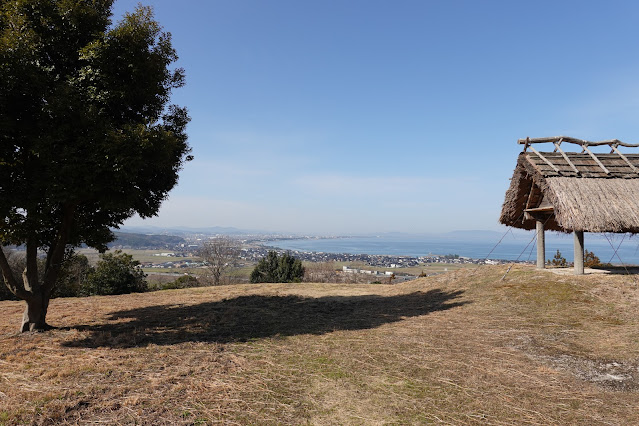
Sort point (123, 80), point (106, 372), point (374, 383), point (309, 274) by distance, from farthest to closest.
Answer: point (309, 274) → point (123, 80) → point (106, 372) → point (374, 383)

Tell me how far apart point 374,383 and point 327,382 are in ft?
2.40

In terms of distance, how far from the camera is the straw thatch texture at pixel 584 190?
37.5 ft

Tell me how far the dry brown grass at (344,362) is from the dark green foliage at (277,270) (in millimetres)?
17254

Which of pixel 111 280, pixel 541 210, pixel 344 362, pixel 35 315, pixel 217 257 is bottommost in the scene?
pixel 217 257

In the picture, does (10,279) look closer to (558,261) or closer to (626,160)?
(626,160)

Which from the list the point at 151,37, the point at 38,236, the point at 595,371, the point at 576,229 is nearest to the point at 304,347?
the point at 595,371

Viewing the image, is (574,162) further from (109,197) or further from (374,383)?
(109,197)

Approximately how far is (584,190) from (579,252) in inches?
89.3

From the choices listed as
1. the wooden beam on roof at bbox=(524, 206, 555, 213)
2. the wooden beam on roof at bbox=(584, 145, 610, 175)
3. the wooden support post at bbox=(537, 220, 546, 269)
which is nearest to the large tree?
the wooden beam on roof at bbox=(524, 206, 555, 213)

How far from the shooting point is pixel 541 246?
1463cm

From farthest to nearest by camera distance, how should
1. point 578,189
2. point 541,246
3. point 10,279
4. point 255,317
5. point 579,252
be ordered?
1. point 541,246
2. point 578,189
3. point 579,252
4. point 255,317
5. point 10,279

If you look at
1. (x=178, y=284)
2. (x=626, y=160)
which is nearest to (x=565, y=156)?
(x=626, y=160)

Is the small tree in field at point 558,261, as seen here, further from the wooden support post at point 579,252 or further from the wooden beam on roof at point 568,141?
the wooden support post at point 579,252

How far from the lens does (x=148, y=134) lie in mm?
7074
